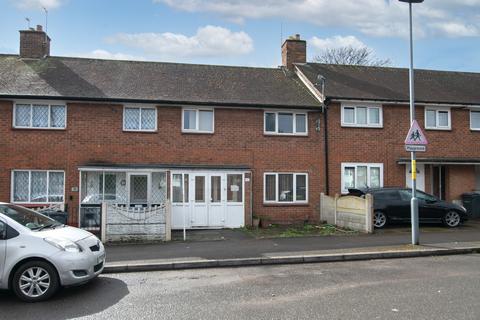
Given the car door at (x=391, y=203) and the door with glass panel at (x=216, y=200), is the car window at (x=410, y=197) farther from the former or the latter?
the door with glass panel at (x=216, y=200)

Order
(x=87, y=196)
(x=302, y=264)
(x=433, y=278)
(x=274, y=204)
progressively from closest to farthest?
(x=433, y=278) < (x=302, y=264) < (x=87, y=196) < (x=274, y=204)

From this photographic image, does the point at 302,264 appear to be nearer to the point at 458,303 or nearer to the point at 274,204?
the point at 458,303

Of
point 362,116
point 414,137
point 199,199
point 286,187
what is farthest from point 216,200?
point 414,137

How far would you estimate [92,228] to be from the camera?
1439 cm

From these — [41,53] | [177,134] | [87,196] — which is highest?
[41,53]

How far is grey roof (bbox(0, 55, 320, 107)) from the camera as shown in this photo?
53.0 feet

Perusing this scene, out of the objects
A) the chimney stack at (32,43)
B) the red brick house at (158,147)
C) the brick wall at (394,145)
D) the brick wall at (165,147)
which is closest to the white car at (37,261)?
the red brick house at (158,147)

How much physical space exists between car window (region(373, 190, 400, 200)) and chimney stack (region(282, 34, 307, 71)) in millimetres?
8420

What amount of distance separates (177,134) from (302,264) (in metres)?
8.39

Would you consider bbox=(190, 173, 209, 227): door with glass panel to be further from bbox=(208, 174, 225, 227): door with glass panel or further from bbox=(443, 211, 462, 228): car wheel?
bbox=(443, 211, 462, 228): car wheel

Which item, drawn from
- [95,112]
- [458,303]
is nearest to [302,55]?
[95,112]

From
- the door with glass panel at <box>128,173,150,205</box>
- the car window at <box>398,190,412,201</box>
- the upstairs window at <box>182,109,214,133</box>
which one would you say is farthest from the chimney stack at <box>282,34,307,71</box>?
the door with glass panel at <box>128,173,150,205</box>

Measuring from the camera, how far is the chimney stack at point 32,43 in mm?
18922

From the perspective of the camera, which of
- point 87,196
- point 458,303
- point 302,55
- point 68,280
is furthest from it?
point 302,55
